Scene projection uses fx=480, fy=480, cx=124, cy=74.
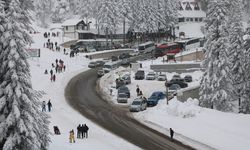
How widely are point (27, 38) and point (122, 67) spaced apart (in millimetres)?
57195

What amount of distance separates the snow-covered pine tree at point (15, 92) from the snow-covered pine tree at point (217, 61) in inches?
1492

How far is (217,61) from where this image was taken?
6250 cm

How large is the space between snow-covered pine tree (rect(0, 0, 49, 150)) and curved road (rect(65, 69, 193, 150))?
744 inches

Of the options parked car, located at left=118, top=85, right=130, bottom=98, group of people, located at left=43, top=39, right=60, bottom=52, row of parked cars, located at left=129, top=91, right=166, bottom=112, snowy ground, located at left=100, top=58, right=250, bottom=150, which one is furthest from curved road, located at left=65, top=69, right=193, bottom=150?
group of people, located at left=43, top=39, right=60, bottom=52

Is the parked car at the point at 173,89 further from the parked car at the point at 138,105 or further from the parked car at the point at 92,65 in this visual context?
the parked car at the point at 92,65

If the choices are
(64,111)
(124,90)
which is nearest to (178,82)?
(124,90)

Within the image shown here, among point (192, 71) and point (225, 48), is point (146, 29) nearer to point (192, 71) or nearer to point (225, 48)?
point (192, 71)

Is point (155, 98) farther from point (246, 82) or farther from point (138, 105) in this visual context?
point (246, 82)

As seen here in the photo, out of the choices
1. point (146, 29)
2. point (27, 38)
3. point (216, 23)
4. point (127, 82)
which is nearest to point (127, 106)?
point (127, 82)

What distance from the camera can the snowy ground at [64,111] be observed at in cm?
4381

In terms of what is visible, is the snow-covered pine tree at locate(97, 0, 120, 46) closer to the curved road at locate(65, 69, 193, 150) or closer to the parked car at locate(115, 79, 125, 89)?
the curved road at locate(65, 69, 193, 150)

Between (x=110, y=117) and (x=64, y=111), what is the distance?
5.64 meters

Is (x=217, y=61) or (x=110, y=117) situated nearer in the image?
(x=110, y=117)

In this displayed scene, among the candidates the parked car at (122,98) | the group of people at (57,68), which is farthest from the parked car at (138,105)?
the group of people at (57,68)
